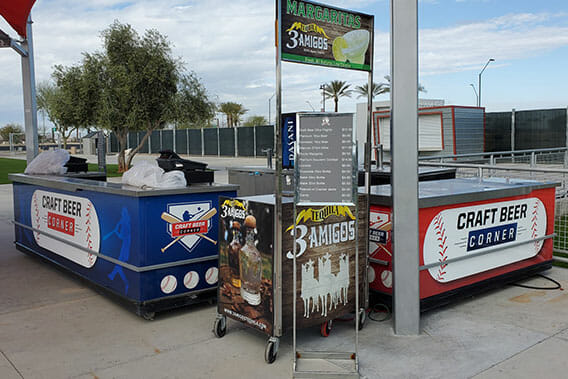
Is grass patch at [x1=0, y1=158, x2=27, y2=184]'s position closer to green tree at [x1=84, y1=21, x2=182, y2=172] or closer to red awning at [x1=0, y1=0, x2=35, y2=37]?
green tree at [x1=84, y1=21, x2=182, y2=172]

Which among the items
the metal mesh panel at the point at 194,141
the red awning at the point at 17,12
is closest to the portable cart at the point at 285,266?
the red awning at the point at 17,12

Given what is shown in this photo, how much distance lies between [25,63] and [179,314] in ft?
20.4

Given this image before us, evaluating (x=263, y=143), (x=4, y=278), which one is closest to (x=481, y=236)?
(x=4, y=278)

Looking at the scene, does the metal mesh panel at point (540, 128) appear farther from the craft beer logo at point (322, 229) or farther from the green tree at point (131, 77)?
the craft beer logo at point (322, 229)

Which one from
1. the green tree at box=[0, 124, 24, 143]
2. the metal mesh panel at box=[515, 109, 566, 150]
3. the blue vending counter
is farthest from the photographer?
the green tree at box=[0, 124, 24, 143]

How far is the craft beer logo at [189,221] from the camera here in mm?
5098

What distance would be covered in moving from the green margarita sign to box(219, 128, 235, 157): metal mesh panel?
4115 cm

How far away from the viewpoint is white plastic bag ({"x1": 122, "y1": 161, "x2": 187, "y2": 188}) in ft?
17.0

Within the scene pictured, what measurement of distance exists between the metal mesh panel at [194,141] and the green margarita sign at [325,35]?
45.2 m

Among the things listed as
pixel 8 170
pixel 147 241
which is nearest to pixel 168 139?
pixel 8 170

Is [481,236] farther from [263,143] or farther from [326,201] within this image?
[263,143]

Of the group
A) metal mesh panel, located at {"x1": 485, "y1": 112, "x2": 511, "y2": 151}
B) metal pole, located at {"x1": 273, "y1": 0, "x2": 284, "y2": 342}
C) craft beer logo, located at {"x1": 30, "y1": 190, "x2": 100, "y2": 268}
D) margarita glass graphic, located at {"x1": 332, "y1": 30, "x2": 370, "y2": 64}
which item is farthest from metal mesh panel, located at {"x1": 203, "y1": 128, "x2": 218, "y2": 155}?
metal pole, located at {"x1": 273, "y1": 0, "x2": 284, "y2": 342}

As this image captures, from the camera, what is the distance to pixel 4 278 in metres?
6.62

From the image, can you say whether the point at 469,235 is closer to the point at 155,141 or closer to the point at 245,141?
the point at 245,141
